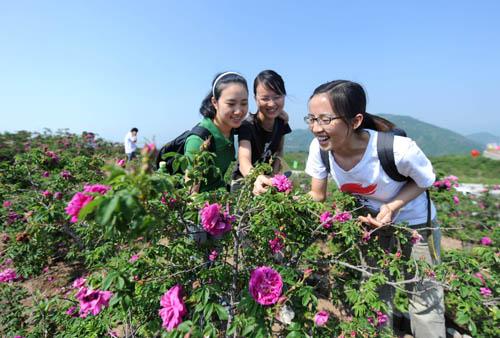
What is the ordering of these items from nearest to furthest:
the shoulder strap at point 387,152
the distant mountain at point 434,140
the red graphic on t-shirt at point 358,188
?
1. the shoulder strap at point 387,152
2. the red graphic on t-shirt at point 358,188
3. the distant mountain at point 434,140

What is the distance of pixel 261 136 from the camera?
7.95ft

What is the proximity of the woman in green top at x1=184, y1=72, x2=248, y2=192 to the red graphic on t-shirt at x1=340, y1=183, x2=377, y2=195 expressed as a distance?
0.91m

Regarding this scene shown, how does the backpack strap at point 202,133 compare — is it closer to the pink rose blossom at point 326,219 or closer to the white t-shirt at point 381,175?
the white t-shirt at point 381,175

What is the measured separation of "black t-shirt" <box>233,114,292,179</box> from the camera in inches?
88.9

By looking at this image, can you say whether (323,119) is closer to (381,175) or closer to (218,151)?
(381,175)

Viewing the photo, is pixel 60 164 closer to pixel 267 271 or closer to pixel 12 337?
pixel 12 337

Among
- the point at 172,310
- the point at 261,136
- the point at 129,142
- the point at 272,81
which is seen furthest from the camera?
the point at 129,142

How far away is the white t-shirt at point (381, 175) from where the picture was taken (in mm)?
1647

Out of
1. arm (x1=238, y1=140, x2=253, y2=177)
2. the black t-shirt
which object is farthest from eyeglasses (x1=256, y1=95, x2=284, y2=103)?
arm (x1=238, y1=140, x2=253, y2=177)

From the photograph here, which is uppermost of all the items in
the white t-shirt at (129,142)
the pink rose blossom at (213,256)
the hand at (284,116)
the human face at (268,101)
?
the human face at (268,101)

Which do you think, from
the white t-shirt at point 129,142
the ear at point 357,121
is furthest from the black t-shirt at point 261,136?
the white t-shirt at point 129,142

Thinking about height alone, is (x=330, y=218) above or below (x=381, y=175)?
below

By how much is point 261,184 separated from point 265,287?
59cm

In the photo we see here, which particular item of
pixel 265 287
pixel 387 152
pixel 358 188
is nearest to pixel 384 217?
pixel 358 188
